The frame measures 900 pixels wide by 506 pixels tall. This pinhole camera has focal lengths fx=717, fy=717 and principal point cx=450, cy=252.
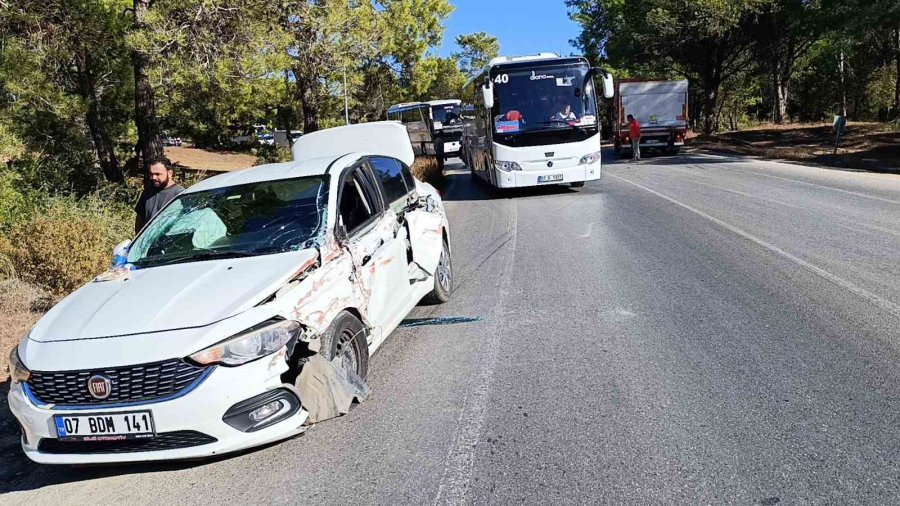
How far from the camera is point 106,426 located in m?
3.82

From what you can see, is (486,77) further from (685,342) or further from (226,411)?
(226,411)

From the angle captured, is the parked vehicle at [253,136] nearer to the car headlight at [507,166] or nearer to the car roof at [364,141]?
the car headlight at [507,166]

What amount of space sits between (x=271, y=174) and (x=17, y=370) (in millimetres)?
2526

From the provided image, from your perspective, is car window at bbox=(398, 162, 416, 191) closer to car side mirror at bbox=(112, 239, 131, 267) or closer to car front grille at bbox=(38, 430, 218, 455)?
car side mirror at bbox=(112, 239, 131, 267)

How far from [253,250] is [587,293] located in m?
3.72

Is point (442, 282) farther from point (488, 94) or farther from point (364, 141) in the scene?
point (488, 94)

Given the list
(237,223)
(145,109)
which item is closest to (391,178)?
(237,223)

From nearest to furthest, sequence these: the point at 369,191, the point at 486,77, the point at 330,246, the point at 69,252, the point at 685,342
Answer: the point at 330,246
the point at 685,342
the point at 369,191
the point at 69,252
the point at 486,77

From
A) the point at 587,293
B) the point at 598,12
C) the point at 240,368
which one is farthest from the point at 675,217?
the point at 598,12

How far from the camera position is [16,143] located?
11758mm

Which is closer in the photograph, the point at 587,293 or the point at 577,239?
the point at 587,293

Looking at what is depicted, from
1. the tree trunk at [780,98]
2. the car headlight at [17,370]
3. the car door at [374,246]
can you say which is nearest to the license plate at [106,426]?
the car headlight at [17,370]

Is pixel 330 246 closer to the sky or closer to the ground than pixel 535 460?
closer to the sky

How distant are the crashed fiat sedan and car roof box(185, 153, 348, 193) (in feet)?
0.20
